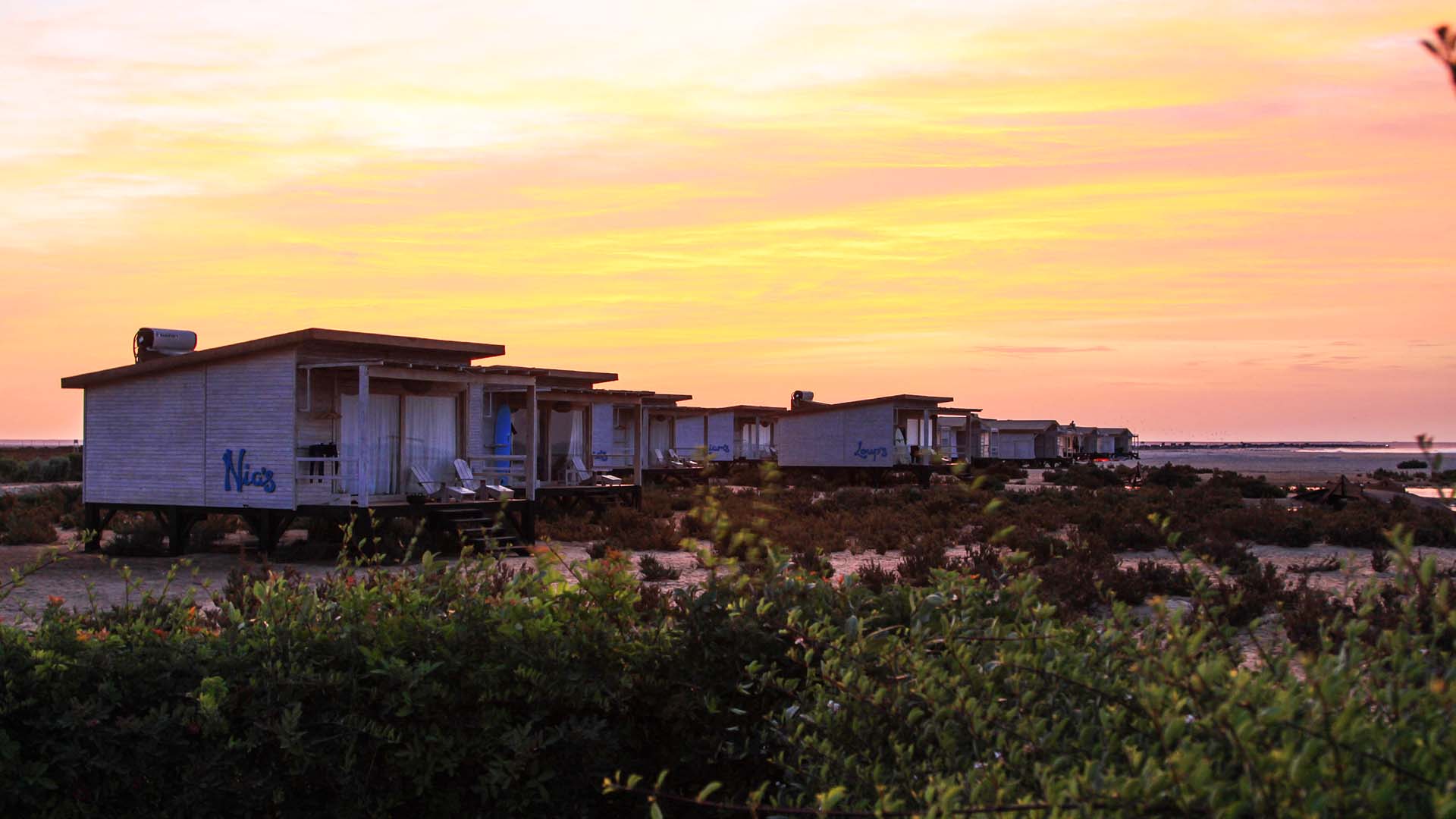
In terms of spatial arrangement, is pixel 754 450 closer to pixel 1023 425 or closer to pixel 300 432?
pixel 1023 425

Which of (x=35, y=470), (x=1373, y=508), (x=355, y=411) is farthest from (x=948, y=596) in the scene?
(x=35, y=470)

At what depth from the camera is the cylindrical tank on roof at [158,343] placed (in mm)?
20203

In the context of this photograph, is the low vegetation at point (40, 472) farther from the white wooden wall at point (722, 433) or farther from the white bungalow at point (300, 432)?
the white bungalow at point (300, 432)

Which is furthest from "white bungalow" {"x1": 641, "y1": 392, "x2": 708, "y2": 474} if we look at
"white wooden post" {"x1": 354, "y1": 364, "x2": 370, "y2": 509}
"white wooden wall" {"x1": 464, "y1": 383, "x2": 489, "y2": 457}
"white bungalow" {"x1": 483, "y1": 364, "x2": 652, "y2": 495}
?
"white wooden post" {"x1": 354, "y1": 364, "x2": 370, "y2": 509}

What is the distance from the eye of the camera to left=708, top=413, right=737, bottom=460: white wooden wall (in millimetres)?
47344

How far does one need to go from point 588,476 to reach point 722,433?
2116cm

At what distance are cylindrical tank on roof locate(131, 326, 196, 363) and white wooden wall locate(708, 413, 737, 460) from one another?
91.7 feet

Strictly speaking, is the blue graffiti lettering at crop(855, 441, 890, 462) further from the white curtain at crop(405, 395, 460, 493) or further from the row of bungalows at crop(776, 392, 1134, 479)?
the white curtain at crop(405, 395, 460, 493)

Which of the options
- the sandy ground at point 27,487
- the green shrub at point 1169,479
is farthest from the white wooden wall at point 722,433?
the sandy ground at point 27,487

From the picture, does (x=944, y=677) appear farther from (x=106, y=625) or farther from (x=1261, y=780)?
(x=106, y=625)

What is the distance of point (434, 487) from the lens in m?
18.9

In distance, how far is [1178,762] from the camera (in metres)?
2.20

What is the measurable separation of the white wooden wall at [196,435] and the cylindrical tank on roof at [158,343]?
33.9 inches

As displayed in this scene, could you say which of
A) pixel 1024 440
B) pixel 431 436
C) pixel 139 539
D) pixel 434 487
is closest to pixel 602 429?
pixel 431 436
